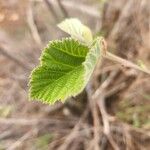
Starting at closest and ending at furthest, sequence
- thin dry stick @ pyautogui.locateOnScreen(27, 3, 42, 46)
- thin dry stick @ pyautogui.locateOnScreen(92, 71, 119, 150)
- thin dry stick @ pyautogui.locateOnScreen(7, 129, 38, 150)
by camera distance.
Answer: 1. thin dry stick @ pyautogui.locateOnScreen(92, 71, 119, 150)
2. thin dry stick @ pyautogui.locateOnScreen(7, 129, 38, 150)
3. thin dry stick @ pyautogui.locateOnScreen(27, 3, 42, 46)

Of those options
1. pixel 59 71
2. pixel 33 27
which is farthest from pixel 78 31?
pixel 33 27

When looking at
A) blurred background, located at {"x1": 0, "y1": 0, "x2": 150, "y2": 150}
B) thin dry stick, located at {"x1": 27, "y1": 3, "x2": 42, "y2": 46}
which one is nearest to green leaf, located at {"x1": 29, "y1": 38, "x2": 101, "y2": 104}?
blurred background, located at {"x1": 0, "y1": 0, "x2": 150, "y2": 150}

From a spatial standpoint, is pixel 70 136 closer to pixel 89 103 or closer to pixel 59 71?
pixel 89 103

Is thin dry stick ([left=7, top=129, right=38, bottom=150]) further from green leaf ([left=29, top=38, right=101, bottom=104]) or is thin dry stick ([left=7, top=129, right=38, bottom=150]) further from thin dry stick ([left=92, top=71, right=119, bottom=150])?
green leaf ([left=29, top=38, right=101, bottom=104])

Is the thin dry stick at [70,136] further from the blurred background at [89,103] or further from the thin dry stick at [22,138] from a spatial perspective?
the thin dry stick at [22,138]

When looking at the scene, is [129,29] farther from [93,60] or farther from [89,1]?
[93,60]

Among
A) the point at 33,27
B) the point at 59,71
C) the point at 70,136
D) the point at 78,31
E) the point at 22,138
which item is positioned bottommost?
the point at 59,71

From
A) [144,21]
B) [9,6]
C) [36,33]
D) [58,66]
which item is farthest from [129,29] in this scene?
[58,66]

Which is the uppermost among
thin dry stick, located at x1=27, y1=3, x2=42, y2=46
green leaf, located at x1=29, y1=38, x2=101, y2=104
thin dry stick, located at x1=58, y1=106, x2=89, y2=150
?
thin dry stick, located at x1=27, y1=3, x2=42, y2=46
